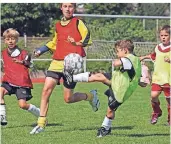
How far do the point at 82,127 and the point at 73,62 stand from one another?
1.37 meters

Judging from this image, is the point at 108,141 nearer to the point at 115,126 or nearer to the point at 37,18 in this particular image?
the point at 115,126

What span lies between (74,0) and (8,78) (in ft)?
5.48

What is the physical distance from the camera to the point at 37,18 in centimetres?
4259

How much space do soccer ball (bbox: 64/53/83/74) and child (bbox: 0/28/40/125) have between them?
29.8 inches

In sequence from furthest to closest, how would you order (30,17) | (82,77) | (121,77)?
1. (30,17)
2. (82,77)
3. (121,77)

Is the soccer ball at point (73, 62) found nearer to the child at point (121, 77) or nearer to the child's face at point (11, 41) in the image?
the child at point (121, 77)

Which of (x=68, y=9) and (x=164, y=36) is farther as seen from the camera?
(x=164, y=36)

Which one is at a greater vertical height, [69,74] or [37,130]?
[69,74]

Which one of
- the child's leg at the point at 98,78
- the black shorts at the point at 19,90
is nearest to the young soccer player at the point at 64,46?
the black shorts at the point at 19,90

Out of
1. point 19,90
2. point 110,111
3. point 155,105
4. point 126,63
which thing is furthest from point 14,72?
point 155,105

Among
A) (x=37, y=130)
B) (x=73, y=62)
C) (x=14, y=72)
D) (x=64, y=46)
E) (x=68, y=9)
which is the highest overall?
(x=68, y=9)

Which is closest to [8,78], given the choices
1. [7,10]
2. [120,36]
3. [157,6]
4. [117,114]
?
[117,114]

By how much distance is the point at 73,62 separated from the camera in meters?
9.67

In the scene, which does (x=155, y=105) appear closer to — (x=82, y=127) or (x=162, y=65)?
(x=162, y=65)
